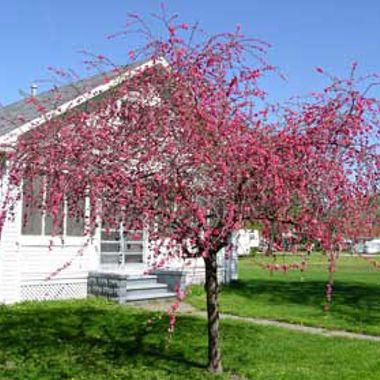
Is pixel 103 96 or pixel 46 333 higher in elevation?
pixel 103 96

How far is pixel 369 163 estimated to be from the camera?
6.43m

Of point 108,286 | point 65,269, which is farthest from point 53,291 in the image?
point 108,286

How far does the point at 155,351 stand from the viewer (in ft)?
27.1

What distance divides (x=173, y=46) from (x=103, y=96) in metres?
1.25

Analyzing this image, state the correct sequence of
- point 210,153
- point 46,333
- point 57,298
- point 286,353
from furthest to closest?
point 57,298, point 46,333, point 286,353, point 210,153

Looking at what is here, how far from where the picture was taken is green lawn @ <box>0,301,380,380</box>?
7.15 metres

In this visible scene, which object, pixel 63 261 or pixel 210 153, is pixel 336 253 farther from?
pixel 63 261

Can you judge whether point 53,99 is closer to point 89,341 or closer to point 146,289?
point 89,341

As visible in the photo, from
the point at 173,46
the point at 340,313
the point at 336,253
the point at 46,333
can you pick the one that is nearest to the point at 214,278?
the point at 336,253

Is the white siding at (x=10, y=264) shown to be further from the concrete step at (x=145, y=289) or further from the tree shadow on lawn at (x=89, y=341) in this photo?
the concrete step at (x=145, y=289)

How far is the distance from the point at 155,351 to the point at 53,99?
3.62 m

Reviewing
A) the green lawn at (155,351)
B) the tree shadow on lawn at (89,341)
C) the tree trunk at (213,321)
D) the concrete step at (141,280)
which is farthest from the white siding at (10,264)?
the tree trunk at (213,321)

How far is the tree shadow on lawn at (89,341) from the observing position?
24.9ft

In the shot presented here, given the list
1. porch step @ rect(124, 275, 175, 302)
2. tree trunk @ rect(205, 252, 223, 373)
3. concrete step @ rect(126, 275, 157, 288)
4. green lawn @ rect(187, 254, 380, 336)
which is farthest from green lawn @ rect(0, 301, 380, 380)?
concrete step @ rect(126, 275, 157, 288)
